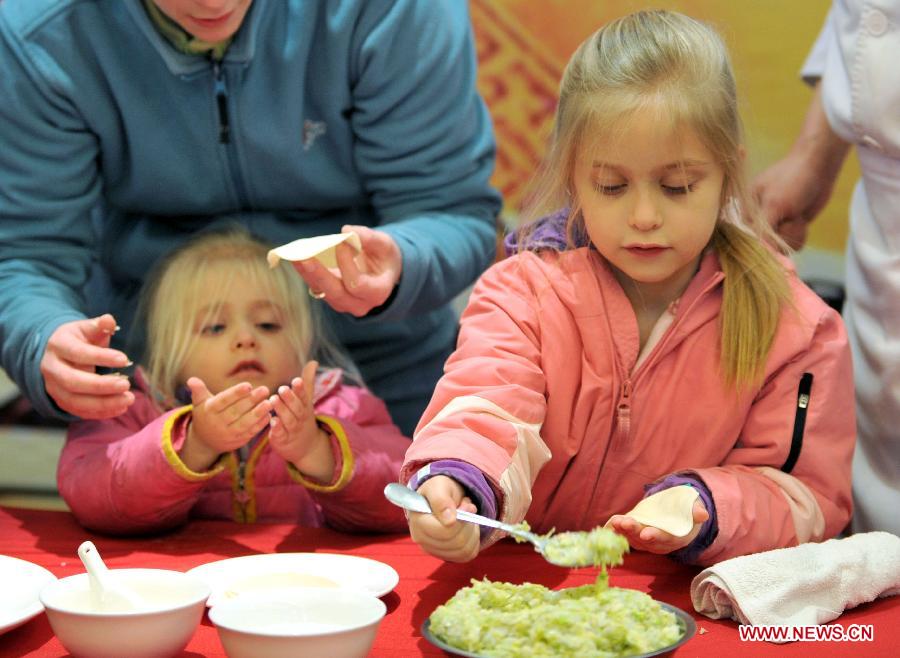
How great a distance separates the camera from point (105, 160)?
6.26 feet

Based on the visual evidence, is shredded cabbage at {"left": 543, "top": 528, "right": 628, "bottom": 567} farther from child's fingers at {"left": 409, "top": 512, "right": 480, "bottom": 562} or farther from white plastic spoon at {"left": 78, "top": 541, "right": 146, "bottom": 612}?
white plastic spoon at {"left": 78, "top": 541, "right": 146, "bottom": 612}

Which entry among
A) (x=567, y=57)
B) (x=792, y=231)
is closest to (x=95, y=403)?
(x=792, y=231)

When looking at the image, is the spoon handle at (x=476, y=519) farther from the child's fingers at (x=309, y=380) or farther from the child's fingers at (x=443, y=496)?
the child's fingers at (x=309, y=380)

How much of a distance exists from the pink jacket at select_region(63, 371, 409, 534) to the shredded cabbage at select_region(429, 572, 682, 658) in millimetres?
523

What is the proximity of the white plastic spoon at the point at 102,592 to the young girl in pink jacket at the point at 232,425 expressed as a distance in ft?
1.40

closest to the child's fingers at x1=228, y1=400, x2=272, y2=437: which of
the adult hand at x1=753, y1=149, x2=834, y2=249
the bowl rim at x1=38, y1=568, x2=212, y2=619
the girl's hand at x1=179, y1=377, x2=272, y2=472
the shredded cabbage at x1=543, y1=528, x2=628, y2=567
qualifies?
the girl's hand at x1=179, y1=377, x2=272, y2=472

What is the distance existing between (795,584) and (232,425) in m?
0.75

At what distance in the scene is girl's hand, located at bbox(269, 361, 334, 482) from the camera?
5.31ft

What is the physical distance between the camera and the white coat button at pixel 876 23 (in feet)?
5.52

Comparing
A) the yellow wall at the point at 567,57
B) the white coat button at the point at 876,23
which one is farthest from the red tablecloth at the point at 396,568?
the yellow wall at the point at 567,57

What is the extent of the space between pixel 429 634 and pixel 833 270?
1.71 metres

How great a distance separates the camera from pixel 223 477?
72.5 inches

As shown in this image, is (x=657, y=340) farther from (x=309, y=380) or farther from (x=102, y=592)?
(x=102, y=592)

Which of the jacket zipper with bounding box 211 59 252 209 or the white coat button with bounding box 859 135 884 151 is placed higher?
the jacket zipper with bounding box 211 59 252 209
